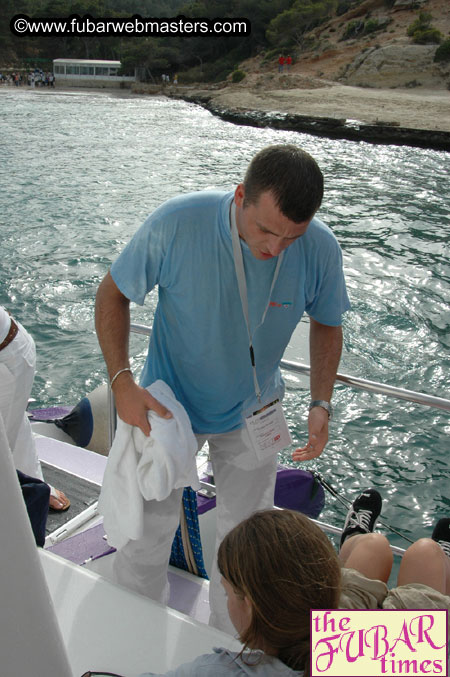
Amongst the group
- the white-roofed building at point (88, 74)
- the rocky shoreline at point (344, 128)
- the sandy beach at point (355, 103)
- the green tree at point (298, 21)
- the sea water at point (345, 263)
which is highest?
the green tree at point (298, 21)

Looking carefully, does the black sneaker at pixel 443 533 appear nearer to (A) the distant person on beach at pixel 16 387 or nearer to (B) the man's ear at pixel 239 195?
(B) the man's ear at pixel 239 195

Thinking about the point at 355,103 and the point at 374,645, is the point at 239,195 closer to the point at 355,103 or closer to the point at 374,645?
the point at 374,645

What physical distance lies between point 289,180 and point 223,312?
45cm

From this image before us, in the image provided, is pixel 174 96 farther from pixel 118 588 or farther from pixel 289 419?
pixel 118 588

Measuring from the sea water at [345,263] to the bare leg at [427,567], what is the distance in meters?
2.58

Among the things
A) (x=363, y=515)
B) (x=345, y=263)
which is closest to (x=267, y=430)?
(x=363, y=515)

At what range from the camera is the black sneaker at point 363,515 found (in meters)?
2.44

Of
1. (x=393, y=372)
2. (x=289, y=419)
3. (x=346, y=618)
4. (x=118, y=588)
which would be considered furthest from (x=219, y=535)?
(x=393, y=372)

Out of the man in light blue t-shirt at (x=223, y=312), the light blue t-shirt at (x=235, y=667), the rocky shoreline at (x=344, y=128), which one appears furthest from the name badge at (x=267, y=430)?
the rocky shoreline at (x=344, y=128)

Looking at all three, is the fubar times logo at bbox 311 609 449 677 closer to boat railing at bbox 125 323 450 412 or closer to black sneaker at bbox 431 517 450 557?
boat railing at bbox 125 323 450 412

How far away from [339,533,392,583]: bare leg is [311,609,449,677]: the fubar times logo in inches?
37.0

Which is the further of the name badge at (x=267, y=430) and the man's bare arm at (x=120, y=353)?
the name badge at (x=267, y=430)

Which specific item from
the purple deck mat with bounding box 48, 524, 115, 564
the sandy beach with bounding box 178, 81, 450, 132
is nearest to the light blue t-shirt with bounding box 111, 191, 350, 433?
the purple deck mat with bounding box 48, 524, 115, 564

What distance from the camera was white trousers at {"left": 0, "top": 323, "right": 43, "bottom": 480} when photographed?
2.49 m
